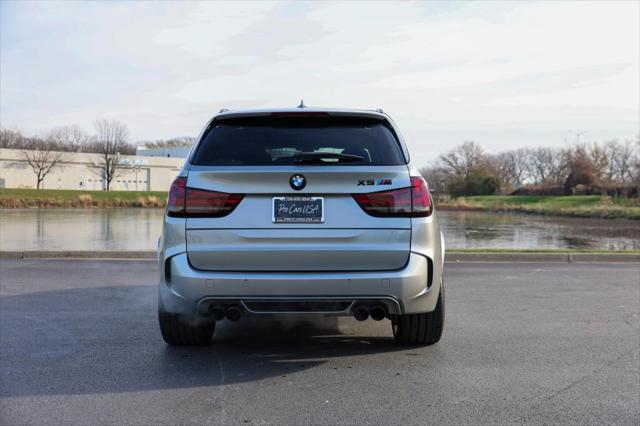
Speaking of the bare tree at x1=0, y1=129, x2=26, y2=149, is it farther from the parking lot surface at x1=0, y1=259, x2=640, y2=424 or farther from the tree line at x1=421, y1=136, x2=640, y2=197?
the parking lot surface at x1=0, y1=259, x2=640, y2=424

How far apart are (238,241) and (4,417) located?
170 centimetres

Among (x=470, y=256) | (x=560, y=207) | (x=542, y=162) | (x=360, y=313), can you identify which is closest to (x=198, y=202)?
(x=360, y=313)

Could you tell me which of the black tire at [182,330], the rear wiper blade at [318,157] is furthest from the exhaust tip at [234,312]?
the rear wiper blade at [318,157]

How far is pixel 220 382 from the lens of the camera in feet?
13.7

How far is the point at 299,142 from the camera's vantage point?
181 inches

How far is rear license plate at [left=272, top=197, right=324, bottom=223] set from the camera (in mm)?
4238

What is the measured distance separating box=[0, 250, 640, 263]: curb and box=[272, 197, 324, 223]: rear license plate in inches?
324

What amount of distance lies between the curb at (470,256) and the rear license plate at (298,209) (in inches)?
324

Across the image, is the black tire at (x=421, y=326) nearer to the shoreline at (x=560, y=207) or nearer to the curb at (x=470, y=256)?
the curb at (x=470, y=256)

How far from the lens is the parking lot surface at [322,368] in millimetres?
3635

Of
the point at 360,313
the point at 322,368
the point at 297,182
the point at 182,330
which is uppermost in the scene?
the point at 297,182

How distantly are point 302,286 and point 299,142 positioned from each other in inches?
42.8

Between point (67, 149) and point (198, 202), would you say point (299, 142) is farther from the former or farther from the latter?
point (67, 149)

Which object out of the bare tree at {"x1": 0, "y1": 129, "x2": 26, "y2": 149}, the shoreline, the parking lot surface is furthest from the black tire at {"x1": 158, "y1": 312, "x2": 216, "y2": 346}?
the bare tree at {"x1": 0, "y1": 129, "x2": 26, "y2": 149}
